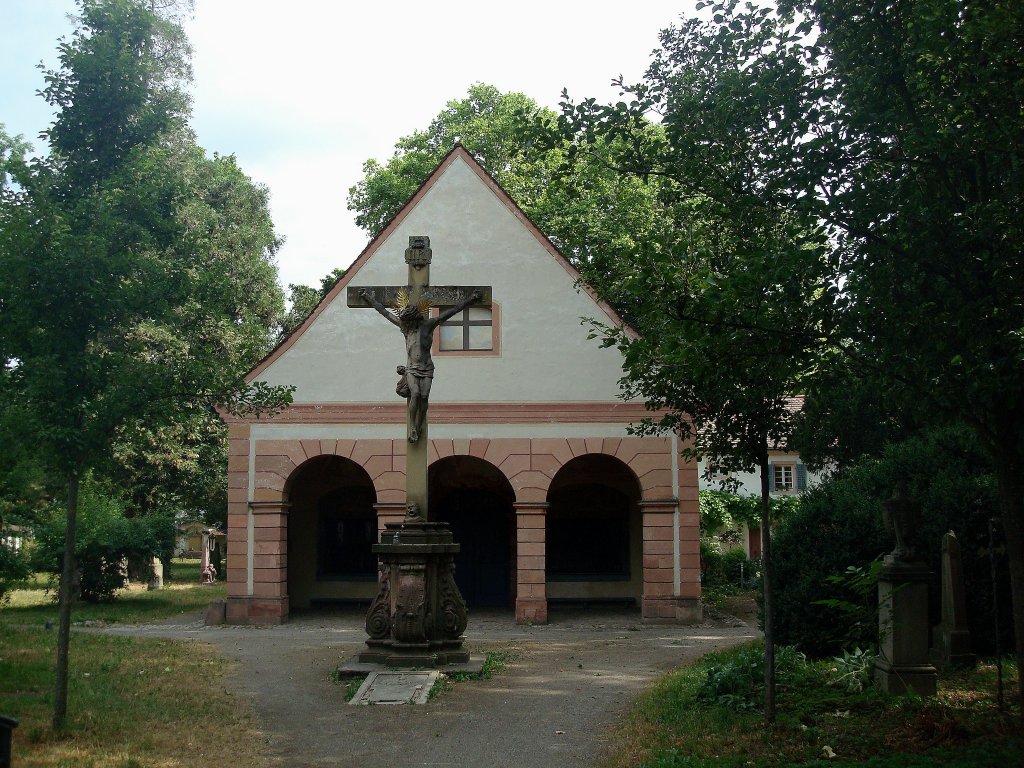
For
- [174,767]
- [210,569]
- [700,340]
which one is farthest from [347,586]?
[700,340]

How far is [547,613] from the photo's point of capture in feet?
63.6

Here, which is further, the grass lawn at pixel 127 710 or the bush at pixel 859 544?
the bush at pixel 859 544

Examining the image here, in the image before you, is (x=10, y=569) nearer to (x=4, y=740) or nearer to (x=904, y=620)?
(x=4, y=740)

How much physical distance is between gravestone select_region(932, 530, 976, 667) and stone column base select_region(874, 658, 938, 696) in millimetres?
1821

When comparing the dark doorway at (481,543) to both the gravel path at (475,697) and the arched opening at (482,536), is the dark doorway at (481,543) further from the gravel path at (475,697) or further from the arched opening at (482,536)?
the gravel path at (475,697)

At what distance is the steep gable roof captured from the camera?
19422 millimetres

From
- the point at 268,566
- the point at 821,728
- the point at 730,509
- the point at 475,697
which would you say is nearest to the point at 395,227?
the point at 268,566

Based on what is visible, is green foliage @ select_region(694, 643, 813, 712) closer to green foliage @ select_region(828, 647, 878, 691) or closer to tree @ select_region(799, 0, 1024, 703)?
green foliage @ select_region(828, 647, 878, 691)

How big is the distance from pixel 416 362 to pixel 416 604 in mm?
2884

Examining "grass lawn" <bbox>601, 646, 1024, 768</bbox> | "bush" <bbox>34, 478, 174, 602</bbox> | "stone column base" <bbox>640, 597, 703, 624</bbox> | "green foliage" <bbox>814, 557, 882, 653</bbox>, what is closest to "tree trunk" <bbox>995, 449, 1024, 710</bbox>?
"grass lawn" <bbox>601, 646, 1024, 768</bbox>

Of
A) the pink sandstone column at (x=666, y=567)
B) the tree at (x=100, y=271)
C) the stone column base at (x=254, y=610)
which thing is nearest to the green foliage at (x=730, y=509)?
the pink sandstone column at (x=666, y=567)

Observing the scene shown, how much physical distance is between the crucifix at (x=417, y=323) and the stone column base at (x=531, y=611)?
7.64 m

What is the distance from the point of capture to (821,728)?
7.85 meters

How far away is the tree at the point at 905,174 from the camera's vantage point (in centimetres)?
657
